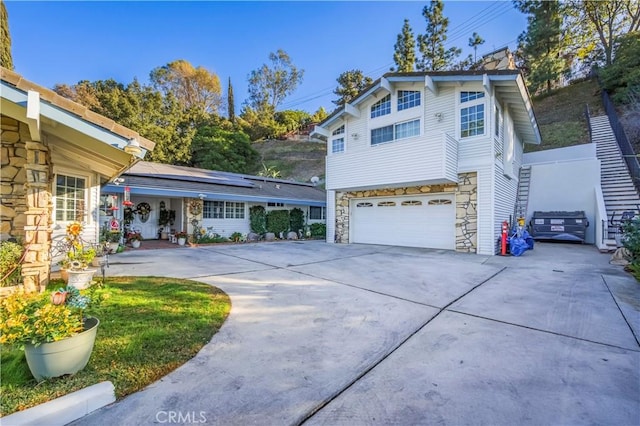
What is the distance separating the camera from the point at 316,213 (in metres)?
18.8

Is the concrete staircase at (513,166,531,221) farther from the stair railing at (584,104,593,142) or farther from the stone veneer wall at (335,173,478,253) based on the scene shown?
the stair railing at (584,104,593,142)

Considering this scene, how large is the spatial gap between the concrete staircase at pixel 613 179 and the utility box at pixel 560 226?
93 cm

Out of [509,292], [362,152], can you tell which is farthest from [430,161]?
[509,292]

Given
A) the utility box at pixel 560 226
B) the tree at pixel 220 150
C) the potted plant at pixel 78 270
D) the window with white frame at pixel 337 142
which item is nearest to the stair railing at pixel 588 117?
the utility box at pixel 560 226

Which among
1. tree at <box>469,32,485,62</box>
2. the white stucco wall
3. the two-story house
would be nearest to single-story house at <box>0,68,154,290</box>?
the two-story house

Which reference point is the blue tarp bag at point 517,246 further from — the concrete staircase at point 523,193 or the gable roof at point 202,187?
the gable roof at point 202,187

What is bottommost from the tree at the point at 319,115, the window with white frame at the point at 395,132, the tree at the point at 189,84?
the window with white frame at the point at 395,132

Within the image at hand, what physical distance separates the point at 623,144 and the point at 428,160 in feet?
42.3

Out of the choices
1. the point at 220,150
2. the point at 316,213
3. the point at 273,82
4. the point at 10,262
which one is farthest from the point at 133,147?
the point at 273,82

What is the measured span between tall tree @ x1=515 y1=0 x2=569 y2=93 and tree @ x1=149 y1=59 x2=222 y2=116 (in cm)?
3136

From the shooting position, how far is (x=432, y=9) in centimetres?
2848

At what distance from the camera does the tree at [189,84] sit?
32281 millimetres

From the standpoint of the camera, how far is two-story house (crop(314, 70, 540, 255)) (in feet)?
32.4

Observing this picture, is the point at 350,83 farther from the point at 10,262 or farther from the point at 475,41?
the point at 10,262
